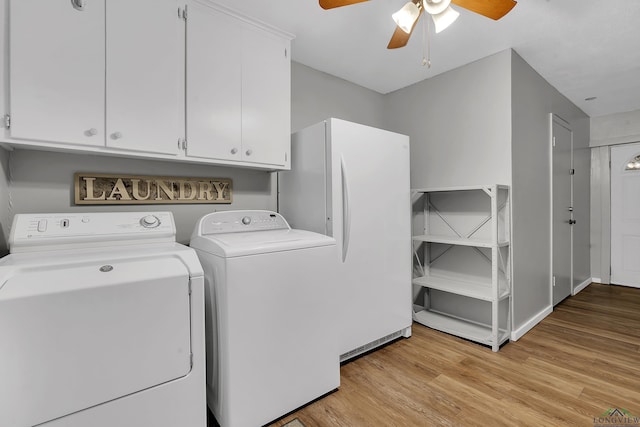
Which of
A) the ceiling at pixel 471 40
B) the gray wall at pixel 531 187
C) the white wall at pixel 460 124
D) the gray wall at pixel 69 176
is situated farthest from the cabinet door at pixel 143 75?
the gray wall at pixel 531 187

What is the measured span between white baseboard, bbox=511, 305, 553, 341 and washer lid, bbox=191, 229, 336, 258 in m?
1.92

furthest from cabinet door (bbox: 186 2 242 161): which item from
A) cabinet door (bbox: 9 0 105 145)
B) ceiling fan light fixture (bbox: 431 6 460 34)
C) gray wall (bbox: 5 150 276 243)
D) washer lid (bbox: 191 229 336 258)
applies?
ceiling fan light fixture (bbox: 431 6 460 34)

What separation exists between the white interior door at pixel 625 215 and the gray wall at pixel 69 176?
523cm

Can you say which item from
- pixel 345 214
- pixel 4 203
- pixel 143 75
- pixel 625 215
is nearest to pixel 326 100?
pixel 345 214

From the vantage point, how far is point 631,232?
417 cm

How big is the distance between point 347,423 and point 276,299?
761 millimetres

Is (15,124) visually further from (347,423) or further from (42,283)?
(347,423)

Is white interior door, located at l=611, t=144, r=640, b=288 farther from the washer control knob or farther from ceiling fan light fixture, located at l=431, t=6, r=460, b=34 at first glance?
the washer control knob

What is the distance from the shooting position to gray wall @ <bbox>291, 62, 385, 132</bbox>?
272 cm

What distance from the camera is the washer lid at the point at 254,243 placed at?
1.51 meters

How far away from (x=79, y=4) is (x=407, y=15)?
5.41 feet

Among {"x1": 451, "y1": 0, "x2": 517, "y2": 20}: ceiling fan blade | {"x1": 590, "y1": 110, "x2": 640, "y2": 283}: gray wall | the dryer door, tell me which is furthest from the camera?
{"x1": 590, "y1": 110, "x2": 640, "y2": 283}: gray wall

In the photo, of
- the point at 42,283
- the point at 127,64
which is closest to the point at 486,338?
the point at 42,283

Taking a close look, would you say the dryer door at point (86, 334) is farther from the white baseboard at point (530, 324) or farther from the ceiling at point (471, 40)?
the white baseboard at point (530, 324)
